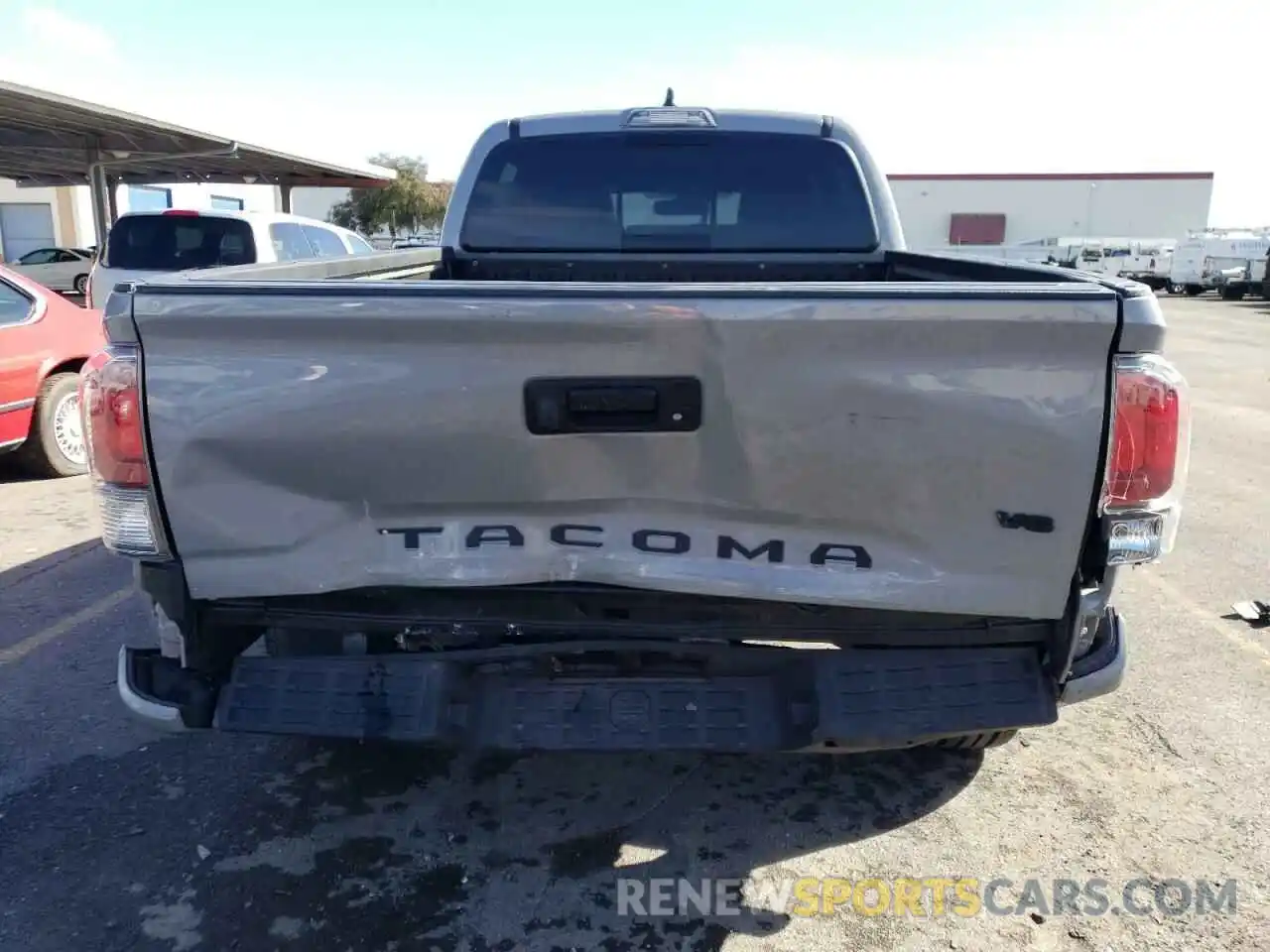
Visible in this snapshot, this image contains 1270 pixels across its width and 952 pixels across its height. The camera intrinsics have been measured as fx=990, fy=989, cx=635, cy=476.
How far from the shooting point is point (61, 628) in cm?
466

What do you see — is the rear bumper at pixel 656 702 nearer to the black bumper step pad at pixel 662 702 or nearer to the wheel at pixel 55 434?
the black bumper step pad at pixel 662 702

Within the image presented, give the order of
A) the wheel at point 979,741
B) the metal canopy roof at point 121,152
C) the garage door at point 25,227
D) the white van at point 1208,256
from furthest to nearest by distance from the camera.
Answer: the white van at point 1208,256 → the garage door at point 25,227 → the metal canopy roof at point 121,152 → the wheel at point 979,741

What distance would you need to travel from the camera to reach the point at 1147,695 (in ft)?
13.2

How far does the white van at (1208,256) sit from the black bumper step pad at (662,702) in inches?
1504

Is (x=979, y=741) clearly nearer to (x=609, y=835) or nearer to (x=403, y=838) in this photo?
(x=609, y=835)

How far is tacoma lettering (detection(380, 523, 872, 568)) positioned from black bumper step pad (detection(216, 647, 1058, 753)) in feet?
1.04

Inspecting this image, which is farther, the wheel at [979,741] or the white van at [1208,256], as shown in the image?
the white van at [1208,256]

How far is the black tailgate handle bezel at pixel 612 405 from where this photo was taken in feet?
7.55

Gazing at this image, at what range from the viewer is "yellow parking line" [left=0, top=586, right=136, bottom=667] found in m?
4.39

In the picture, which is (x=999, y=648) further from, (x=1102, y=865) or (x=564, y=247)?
(x=564, y=247)

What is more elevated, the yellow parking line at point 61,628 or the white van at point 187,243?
the white van at point 187,243

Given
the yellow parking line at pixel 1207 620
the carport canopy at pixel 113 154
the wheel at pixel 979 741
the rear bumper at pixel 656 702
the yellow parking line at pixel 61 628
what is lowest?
the yellow parking line at pixel 61 628

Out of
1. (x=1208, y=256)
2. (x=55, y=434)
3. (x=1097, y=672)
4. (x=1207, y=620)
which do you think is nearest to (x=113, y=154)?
(x=55, y=434)

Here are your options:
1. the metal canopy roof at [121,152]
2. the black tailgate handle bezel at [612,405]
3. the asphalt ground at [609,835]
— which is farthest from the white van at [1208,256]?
the black tailgate handle bezel at [612,405]
